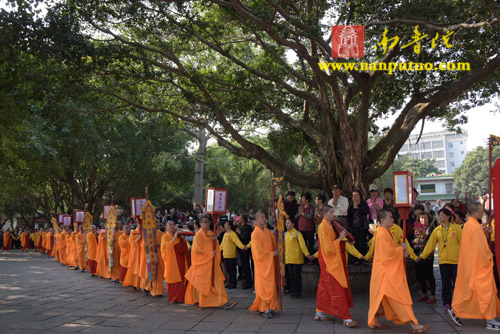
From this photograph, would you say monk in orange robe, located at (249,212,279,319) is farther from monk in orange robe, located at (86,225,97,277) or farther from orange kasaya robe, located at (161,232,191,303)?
monk in orange robe, located at (86,225,97,277)

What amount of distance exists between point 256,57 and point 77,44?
6665 millimetres

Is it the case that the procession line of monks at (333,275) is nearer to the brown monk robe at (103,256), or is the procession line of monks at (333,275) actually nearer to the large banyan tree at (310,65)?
the brown monk robe at (103,256)

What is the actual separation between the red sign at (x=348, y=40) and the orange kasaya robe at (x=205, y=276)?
4757 mm

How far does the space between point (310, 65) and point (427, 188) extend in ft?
179

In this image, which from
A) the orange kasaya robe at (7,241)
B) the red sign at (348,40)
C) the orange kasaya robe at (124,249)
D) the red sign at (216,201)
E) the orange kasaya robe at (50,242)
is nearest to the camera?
the red sign at (216,201)

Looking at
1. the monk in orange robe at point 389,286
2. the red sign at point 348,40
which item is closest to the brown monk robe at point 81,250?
the red sign at point 348,40

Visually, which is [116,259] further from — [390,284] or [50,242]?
[50,242]

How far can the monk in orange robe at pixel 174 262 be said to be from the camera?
797cm

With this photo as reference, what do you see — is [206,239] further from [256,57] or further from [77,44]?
[256,57]

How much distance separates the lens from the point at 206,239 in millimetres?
7461

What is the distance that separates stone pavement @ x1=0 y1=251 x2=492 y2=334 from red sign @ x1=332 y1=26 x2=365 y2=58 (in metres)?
4.97

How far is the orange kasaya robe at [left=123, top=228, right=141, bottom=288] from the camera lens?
30.5ft

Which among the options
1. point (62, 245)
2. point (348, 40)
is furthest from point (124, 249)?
point (62, 245)

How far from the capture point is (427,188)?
5806cm
